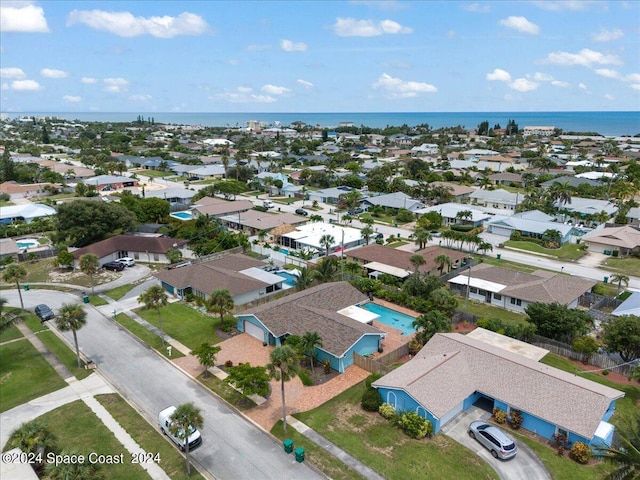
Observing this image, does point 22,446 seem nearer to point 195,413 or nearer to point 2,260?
point 195,413

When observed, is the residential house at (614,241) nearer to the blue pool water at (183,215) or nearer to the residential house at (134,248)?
the residential house at (134,248)

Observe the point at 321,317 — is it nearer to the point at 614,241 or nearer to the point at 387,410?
the point at 387,410

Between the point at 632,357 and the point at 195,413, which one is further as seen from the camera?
the point at 632,357

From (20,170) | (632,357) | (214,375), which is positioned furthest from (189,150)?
(632,357)

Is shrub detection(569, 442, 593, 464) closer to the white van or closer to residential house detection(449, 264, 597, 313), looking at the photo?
residential house detection(449, 264, 597, 313)

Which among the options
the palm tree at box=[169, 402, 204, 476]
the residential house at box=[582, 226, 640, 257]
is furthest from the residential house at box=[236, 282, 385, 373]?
the residential house at box=[582, 226, 640, 257]

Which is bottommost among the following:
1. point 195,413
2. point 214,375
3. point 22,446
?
point 214,375

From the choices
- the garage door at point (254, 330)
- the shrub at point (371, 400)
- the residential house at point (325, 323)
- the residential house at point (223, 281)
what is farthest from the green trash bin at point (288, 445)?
the residential house at point (223, 281)
